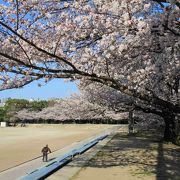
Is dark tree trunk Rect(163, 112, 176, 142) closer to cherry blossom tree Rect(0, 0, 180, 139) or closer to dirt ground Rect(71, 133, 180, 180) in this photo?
dirt ground Rect(71, 133, 180, 180)

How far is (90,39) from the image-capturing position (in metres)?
9.89

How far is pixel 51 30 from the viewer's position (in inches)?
382

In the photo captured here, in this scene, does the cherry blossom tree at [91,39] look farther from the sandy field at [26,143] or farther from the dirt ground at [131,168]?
the sandy field at [26,143]

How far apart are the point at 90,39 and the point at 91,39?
0.27 ft

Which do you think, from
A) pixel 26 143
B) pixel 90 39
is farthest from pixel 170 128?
pixel 90 39

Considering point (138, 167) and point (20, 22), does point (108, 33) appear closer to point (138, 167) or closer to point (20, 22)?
point (20, 22)

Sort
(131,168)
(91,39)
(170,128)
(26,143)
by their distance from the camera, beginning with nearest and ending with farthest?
(91,39) < (131,168) < (170,128) < (26,143)

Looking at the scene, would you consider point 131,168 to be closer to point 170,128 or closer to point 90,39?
point 90,39

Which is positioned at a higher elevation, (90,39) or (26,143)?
(90,39)

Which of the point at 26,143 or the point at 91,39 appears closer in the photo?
the point at 91,39

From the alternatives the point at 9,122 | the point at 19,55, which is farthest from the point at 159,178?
the point at 9,122

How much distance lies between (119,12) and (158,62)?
2.42 meters

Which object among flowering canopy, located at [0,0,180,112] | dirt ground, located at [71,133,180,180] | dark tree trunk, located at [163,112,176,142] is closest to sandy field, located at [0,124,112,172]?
dirt ground, located at [71,133,180,180]

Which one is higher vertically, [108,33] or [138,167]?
[108,33]
